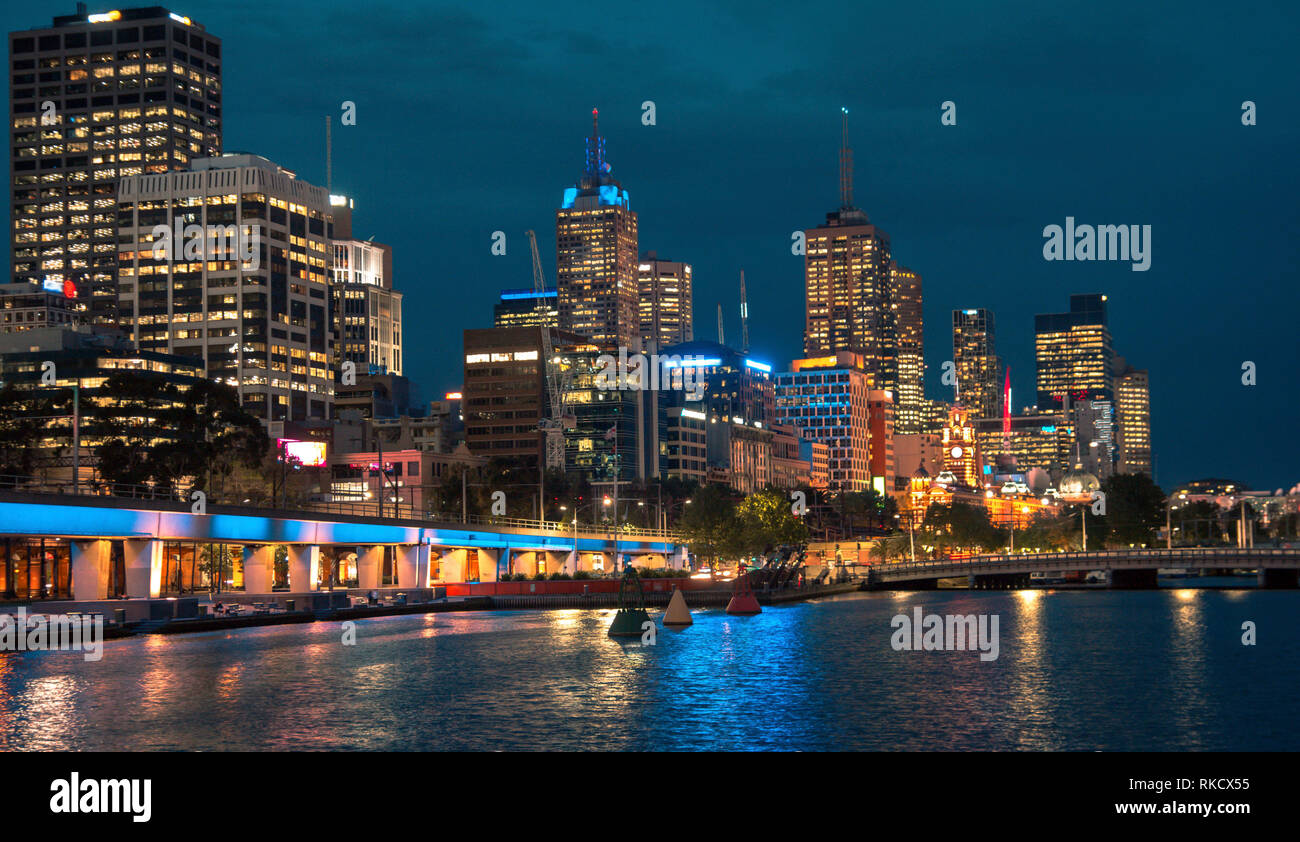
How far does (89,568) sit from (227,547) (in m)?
56.5

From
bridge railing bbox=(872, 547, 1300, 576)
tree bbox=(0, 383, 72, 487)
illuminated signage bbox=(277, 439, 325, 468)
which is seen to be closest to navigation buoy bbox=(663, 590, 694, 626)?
tree bbox=(0, 383, 72, 487)

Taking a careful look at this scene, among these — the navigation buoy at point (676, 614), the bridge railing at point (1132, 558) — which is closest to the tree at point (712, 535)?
the bridge railing at point (1132, 558)

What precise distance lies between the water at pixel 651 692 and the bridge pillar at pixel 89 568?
10549 millimetres

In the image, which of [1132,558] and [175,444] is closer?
[175,444]

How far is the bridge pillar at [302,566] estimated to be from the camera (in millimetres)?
128375

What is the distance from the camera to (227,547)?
155 metres

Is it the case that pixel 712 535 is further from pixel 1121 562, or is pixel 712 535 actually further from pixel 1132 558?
pixel 1132 558

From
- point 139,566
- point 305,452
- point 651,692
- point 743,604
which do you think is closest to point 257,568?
point 139,566

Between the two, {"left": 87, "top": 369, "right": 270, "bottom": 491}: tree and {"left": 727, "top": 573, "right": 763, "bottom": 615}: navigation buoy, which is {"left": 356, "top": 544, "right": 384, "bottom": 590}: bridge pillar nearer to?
{"left": 87, "top": 369, "right": 270, "bottom": 491}: tree

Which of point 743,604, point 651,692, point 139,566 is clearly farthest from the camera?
point 743,604

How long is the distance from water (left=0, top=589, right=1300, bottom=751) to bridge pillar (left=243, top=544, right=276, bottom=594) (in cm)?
2166

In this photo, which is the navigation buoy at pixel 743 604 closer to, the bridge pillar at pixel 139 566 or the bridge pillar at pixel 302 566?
the bridge pillar at pixel 302 566
